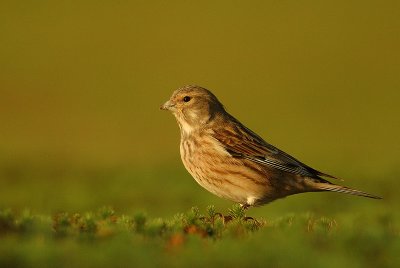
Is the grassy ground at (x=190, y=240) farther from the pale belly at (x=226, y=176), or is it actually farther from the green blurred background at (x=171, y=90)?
the green blurred background at (x=171, y=90)

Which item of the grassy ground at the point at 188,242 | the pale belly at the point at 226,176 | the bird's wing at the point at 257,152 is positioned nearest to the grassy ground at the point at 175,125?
the grassy ground at the point at 188,242

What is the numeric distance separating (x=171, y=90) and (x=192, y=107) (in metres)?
28.3

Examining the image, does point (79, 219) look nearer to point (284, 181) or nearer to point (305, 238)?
point (305, 238)

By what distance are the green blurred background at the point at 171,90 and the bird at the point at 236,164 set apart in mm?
2535

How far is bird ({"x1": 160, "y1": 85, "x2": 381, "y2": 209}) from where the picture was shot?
10.6m

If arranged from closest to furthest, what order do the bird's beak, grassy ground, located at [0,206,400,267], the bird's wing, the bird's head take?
grassy ground, located at [0,206,400,267] < the bird's wing < the bird's head < the bird's beak

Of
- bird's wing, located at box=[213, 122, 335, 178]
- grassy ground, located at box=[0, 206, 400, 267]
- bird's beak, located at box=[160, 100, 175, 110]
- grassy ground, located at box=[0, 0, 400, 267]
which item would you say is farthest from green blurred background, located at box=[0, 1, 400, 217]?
grassy ground, located at box=[0, 206, 400, 267]

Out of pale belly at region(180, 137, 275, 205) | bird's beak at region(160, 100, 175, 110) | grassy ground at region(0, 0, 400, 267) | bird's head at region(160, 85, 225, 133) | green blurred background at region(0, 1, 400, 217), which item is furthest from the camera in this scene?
green blurred background at region(0, 1, 400, 217)

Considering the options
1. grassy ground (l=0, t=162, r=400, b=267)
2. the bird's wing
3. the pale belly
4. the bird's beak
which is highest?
the bird's beak

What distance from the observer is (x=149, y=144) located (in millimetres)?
27906

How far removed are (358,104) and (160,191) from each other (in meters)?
22.8

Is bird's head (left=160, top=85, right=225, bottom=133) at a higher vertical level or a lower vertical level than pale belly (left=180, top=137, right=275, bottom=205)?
higher

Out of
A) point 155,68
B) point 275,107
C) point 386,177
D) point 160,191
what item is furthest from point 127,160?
point 155,68

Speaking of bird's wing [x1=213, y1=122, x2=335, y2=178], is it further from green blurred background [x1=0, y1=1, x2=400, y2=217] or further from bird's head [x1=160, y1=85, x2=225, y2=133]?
green blurred background [x1=0, y1=1, x2=400, y2=217]
